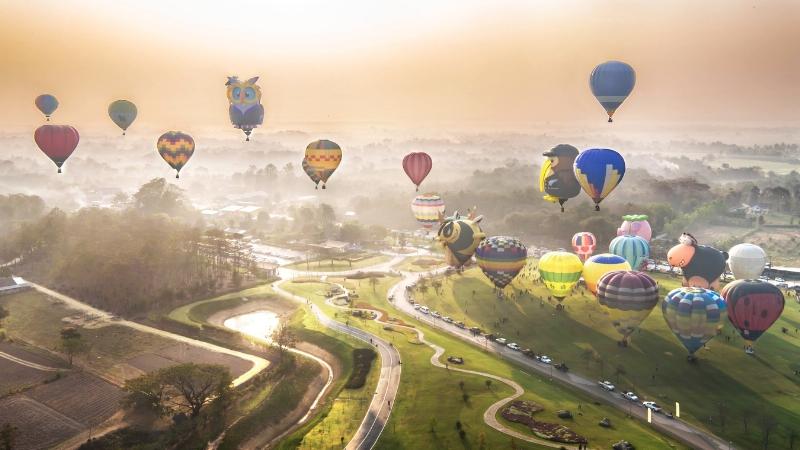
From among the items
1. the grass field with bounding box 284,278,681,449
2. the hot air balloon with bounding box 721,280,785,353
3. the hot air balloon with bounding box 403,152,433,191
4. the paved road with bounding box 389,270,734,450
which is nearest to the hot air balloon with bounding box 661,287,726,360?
the hot air balloon with bounding box 721,280,785,353

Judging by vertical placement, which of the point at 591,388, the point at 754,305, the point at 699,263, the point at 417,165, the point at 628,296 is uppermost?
the point at 417,165

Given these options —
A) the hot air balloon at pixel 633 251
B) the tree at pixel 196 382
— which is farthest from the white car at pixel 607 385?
the tree at pixel 196 382

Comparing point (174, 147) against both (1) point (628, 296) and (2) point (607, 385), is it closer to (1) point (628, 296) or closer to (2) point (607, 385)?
(1) point (628, 296)

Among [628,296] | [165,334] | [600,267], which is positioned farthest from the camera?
[165,334]

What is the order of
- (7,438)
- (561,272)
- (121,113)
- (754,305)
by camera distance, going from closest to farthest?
(7,438)
(754,305)
(561,272)
(121,113)

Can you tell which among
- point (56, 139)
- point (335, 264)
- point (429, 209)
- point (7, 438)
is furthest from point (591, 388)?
point (56, 139)

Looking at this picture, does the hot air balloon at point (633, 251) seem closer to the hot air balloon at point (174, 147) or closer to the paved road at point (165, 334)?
the paved road at point (165, 334)

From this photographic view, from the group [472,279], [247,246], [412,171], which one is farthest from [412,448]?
[247,246]
